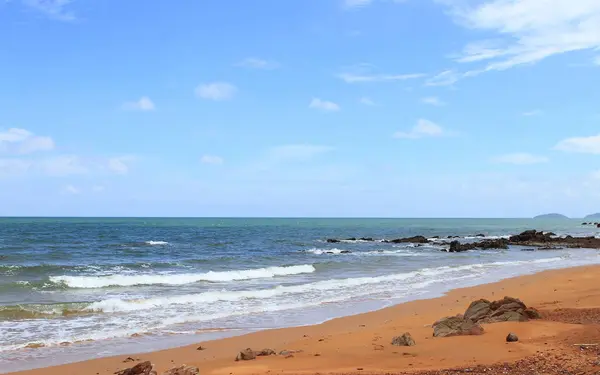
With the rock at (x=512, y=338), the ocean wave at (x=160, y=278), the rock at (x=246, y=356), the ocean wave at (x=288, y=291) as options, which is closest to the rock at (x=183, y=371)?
the rock at (x=246, y=356)

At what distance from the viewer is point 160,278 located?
2520 centimetres

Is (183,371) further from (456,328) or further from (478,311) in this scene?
(478,311)

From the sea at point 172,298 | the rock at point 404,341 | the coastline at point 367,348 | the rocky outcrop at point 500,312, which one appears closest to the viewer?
the coastline at point 367,348

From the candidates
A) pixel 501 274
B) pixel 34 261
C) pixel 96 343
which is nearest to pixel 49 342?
pixel 96 343

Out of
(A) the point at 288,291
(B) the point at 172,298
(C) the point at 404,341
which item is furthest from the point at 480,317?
(B) the point at 172,298

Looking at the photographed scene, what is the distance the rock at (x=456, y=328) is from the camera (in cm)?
1055

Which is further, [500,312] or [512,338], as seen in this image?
[500,312]

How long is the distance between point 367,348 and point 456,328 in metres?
1.96

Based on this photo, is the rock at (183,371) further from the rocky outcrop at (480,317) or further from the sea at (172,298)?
the rocky outcrop at (480,317)

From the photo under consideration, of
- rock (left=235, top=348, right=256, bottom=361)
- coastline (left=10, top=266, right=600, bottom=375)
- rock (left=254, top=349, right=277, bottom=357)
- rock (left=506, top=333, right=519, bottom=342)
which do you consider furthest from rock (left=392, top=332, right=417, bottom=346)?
rock (left=235, top=348, right=256, bottom=361)

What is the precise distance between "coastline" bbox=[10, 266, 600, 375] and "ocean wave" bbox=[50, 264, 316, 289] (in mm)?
11814

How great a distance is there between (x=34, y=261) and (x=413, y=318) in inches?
1081

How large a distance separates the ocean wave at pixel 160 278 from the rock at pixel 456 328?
14.7 m

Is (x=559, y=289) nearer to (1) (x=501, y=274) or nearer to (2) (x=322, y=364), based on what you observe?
(1) (x=501, y=274)
